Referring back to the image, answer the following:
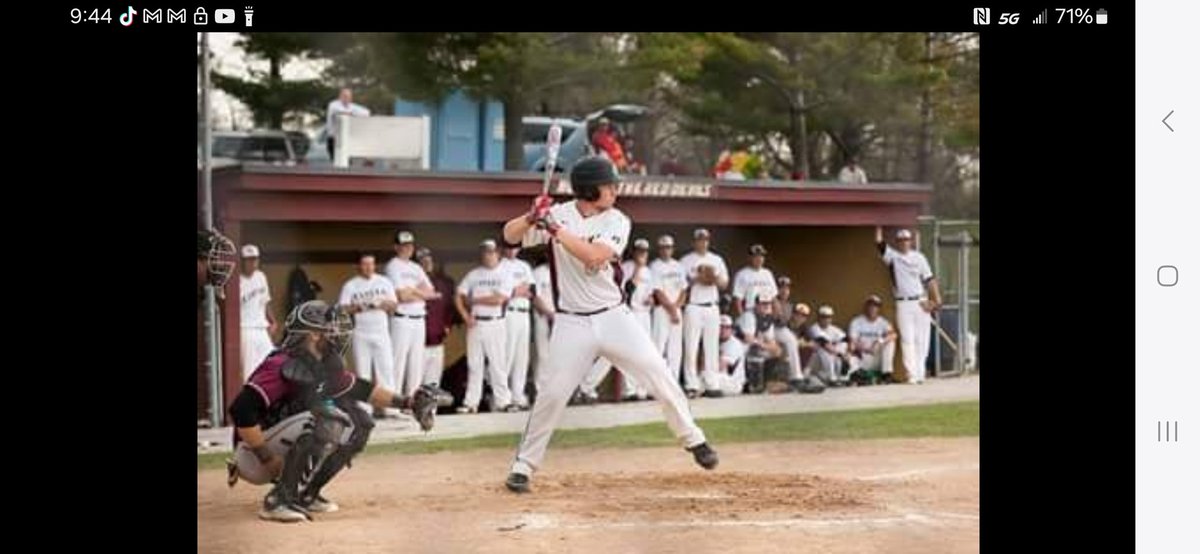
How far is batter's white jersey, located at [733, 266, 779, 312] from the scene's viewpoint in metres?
5.39

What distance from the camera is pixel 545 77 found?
3801 millimetres

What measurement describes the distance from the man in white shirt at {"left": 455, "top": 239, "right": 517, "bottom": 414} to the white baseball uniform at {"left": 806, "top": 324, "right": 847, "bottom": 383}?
46.2 inches

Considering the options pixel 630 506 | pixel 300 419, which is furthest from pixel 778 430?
pixel 300 419

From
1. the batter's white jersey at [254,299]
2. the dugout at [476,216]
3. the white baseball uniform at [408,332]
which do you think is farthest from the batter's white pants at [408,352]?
the batter's white jersey at [254,299]

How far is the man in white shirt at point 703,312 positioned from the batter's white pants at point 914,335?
64 centimetres

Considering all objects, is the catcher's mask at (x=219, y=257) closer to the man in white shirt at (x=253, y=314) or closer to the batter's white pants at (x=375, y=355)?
the man in white shirt at (x=253, y=314)

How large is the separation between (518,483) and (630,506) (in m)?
0.36

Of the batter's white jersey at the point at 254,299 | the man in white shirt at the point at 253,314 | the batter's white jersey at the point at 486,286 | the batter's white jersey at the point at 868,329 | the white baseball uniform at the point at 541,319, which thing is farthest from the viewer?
the white baseball uniform at the point at 541,319

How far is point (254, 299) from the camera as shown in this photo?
4.61 m

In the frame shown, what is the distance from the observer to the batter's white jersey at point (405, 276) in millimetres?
5887

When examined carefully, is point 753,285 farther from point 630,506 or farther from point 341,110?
point 341,110

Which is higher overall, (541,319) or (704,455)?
(541,319)
